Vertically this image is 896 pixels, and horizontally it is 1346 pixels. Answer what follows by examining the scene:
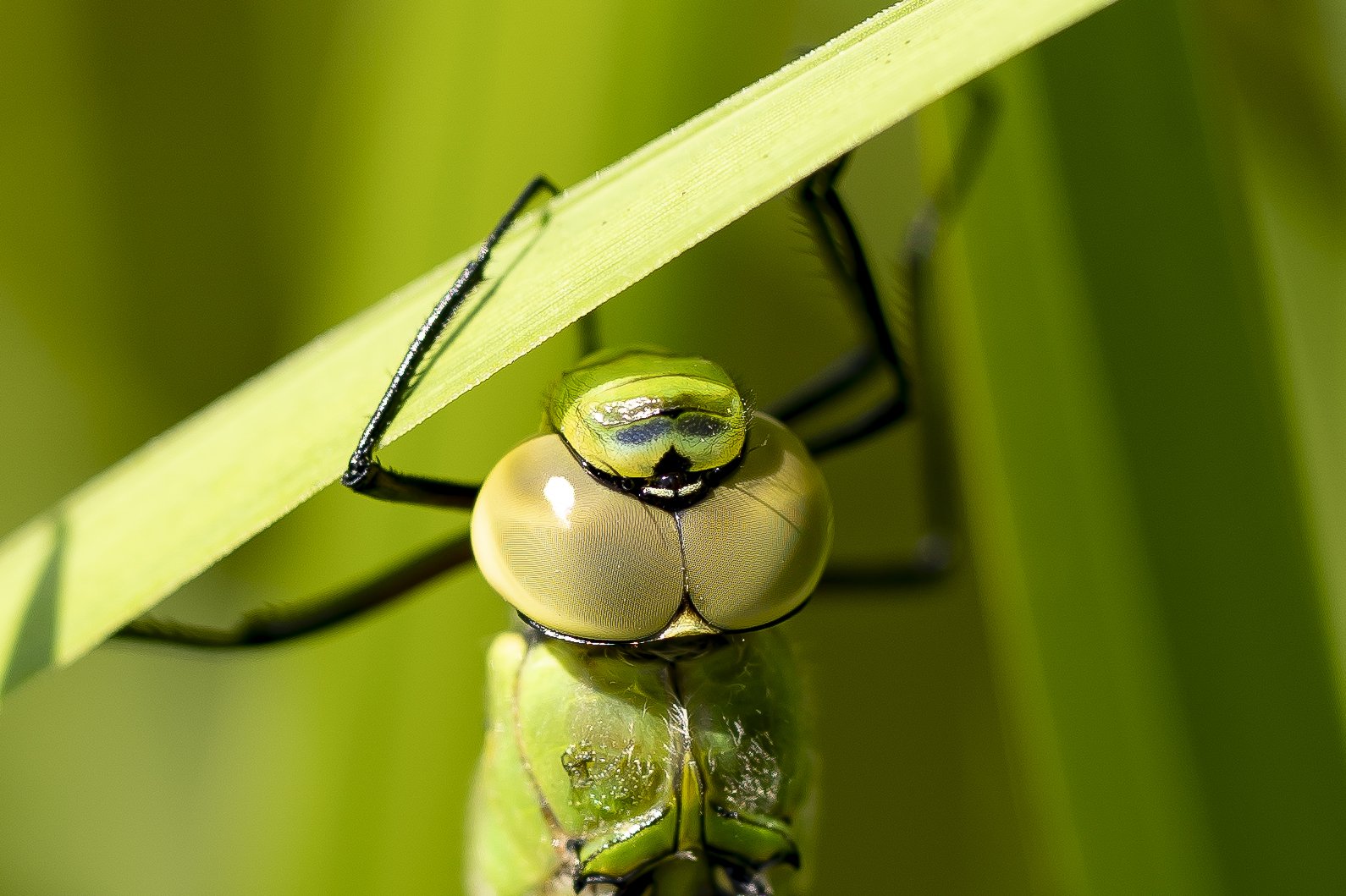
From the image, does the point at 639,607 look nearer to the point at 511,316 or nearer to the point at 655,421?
the point at 655,421

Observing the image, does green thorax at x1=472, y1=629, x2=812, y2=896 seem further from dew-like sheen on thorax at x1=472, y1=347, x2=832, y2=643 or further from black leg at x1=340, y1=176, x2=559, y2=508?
black leg at x1=340, y1=176, x2=559, y2=508

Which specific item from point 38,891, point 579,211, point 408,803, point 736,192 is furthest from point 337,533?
point 736,192

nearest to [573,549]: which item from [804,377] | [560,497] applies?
[560,497]

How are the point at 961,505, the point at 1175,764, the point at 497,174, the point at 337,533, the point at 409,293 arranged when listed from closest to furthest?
1. the point at 409,293
2. the point at 1175,764
3. the point at 497,174
4. the point at 337,533
5. the point at 961,505

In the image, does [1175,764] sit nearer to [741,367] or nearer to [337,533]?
[741,367]

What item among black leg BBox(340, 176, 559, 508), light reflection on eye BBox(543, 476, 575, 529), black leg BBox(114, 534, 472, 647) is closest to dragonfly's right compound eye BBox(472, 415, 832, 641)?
light reflection on eye BBox(543, 476, 575, 529)
